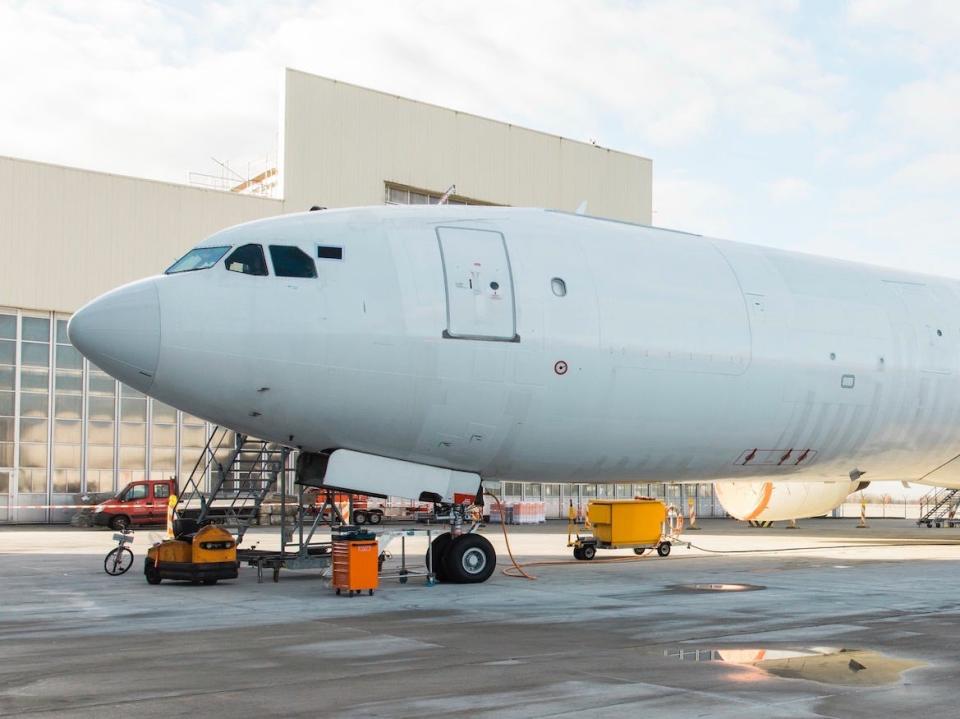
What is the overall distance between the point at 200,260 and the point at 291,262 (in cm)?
142

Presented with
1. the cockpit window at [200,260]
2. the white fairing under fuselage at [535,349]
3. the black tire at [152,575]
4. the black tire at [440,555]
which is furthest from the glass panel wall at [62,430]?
the white fairing under fuselage at [535,349]

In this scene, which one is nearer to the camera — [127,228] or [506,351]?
[506,351]

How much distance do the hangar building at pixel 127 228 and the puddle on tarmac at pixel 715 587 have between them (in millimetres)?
35775

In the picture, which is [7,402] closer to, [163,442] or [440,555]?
[163,442]

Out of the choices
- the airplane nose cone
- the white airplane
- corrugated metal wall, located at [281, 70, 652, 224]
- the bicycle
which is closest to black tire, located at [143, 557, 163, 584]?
the bicycle

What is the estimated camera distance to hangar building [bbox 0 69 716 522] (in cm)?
4697

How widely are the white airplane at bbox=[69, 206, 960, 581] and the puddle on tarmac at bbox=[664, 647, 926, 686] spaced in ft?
22.8

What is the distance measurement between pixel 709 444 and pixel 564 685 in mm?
10829

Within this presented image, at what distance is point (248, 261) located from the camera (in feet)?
53.1

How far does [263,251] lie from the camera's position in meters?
16.3

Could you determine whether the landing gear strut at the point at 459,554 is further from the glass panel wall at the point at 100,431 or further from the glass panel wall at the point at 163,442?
the glass panel wall at the point at 163,442

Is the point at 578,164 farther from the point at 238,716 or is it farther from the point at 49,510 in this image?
the point at 238,716

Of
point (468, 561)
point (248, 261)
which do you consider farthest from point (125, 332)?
point (468, 561)

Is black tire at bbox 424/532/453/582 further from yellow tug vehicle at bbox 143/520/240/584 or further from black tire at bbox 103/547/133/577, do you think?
black tire at bbox 103/547/133/577
